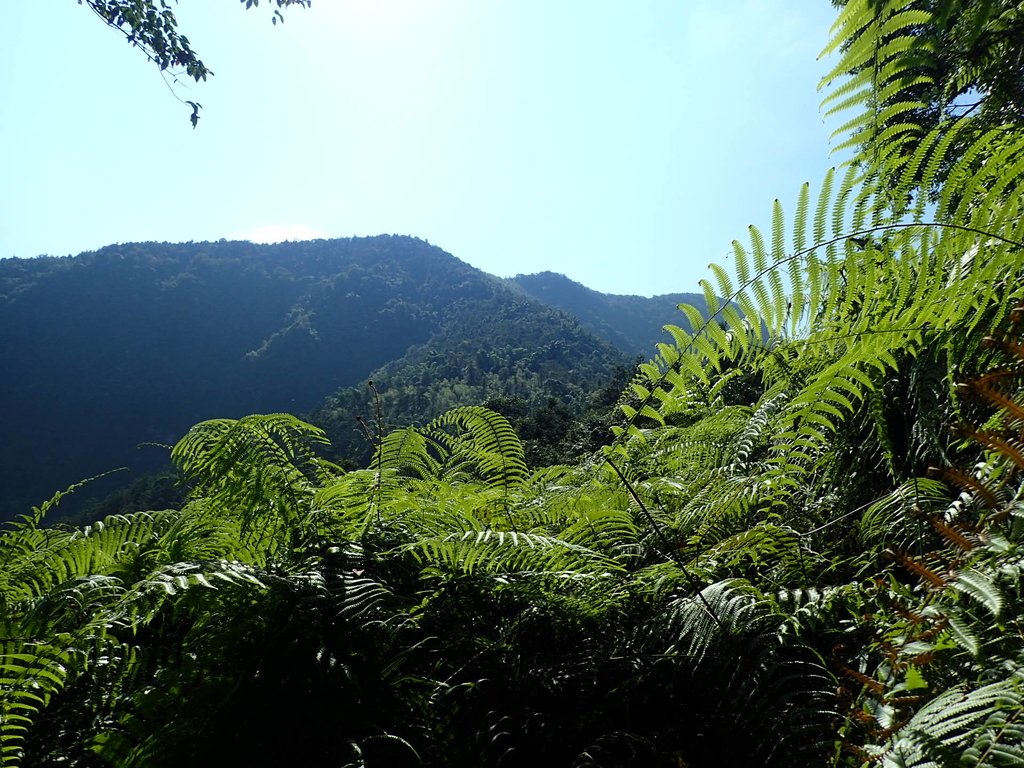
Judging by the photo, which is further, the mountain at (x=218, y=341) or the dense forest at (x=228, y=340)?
the mountain at (x=218, y=341)

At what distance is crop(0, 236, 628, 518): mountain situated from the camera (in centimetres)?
8444

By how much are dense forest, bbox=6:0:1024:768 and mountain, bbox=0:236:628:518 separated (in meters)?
70.1

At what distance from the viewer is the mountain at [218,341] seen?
84.4 metres

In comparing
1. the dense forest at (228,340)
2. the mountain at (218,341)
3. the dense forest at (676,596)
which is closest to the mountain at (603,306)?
the dense forest at (228,340)

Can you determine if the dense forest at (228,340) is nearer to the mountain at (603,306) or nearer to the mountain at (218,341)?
the mountain at (218,341)

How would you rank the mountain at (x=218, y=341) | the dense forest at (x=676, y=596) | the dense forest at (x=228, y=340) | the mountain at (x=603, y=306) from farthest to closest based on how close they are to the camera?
the mountain at (x=603, y=306), the mountain at (x=218, y=341), the dense forest at (x=228, y=340), the dense forest at (x=676, y=596)

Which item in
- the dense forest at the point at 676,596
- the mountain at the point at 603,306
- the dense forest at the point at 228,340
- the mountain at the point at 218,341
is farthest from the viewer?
the mountain at the point at 603,306

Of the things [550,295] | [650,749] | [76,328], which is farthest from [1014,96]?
[550,295]

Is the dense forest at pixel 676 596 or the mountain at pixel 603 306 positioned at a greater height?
the mountain at pixel 603 306

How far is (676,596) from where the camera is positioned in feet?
4.59

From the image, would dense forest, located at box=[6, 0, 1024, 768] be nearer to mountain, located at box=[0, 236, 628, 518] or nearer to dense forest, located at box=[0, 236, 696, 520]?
dense forest, located at box=[0, 236, 696, 520]

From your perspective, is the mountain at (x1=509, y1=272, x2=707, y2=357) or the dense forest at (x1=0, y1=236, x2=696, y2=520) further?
the mountain at (x1=509, y1=272, x2=707, y2=357)

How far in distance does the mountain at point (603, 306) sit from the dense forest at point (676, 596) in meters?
107

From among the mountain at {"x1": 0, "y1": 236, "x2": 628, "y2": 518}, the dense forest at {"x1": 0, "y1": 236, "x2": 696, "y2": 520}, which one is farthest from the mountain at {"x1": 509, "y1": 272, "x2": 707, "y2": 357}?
the mountain at {"x1": 0, "y1": 236, "x2": 628, "y2": 518}
